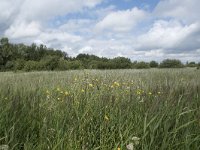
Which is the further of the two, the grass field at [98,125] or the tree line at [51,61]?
the tree line at [51,61]

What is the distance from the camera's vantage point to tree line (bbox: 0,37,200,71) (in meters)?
27.7

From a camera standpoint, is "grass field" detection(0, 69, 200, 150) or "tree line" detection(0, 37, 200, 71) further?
"tree line" detection(0, 37, 200, 71)

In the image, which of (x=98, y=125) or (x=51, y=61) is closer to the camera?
(x=98, y=125)

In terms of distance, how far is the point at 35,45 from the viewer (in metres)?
69.9

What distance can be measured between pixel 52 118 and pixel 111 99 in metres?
0.78

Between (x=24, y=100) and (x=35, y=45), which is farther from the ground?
(x=35, y=45)

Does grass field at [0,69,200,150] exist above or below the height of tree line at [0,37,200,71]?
below

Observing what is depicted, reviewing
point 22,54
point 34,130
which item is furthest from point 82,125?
point 22,54

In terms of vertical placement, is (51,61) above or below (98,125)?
above

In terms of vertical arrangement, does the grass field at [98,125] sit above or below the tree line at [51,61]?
below

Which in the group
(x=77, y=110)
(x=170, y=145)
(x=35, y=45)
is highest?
(x=35, y=45)

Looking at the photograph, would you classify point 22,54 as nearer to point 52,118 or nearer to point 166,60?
point 166,60

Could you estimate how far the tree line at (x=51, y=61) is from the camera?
27.7 m

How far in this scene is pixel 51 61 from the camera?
87.2ft
